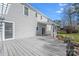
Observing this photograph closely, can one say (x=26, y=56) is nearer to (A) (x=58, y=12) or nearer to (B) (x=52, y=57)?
(B) (x=52, y=57)

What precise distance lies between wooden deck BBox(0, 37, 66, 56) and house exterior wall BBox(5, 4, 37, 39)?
167 millimetres

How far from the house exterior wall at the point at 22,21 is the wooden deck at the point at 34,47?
167mm

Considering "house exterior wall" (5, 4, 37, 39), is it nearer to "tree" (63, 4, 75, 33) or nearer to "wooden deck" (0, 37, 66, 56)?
"wooden deck" (0, 37, 66, 56)

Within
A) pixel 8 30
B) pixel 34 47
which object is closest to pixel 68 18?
pixel 34 47

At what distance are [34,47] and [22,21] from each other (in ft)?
2.43

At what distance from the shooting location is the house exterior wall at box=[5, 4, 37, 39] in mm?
4750

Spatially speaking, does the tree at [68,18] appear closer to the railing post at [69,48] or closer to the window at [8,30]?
the railing post at [69,48]

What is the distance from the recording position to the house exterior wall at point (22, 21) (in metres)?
4.75

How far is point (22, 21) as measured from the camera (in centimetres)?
489

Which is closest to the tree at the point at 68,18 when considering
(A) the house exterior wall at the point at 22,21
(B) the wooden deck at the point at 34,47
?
(B) the wooden deck at the point at 34,47

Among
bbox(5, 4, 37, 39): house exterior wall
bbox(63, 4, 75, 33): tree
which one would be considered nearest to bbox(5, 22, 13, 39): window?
bbox(5, 4, 37, 39): house exterior wall

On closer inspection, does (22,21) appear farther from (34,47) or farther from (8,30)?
(34,47)

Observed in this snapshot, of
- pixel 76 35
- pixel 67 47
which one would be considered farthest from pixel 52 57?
pixel 76 35

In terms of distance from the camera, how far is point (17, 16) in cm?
482
